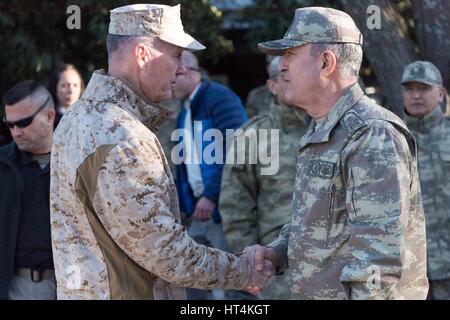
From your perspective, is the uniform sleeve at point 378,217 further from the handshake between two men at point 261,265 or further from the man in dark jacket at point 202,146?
the man in dark jacket at point 202,146

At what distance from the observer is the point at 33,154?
5180 millimetres

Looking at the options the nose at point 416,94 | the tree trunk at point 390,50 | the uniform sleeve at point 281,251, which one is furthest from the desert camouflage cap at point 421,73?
the uniform sleeve at point 281,251

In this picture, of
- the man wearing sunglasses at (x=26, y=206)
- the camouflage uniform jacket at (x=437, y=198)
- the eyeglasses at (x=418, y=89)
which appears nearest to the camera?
the man wearing sunglasses at (x=26, y=206)

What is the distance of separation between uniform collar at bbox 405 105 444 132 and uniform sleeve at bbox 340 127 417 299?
257cm

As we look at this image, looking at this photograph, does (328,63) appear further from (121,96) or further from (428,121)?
(428,121)

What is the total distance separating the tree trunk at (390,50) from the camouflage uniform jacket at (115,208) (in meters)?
2.73

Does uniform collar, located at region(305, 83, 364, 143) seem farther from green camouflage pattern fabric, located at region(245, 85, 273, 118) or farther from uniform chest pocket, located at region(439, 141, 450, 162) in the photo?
green camouflage pattern fabric, located at region(245, 85, 273, 118)

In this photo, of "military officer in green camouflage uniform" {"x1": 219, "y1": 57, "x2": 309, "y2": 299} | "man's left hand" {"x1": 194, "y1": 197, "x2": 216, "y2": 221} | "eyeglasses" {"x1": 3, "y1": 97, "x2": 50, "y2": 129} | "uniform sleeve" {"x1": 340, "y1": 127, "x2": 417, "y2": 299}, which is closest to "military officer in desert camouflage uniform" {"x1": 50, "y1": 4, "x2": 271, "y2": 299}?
"uniform sleeve" {"x1": 340, "y1": 127, "x2": 417, "y2": 299}

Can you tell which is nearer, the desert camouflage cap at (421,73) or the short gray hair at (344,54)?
the short gray hair at (344,54)

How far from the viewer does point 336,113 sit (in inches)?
145

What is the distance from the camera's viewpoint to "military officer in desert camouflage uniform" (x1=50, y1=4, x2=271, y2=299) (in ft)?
12.0

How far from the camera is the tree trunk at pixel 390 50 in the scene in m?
6.23

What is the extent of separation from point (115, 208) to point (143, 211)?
4.4 inches
